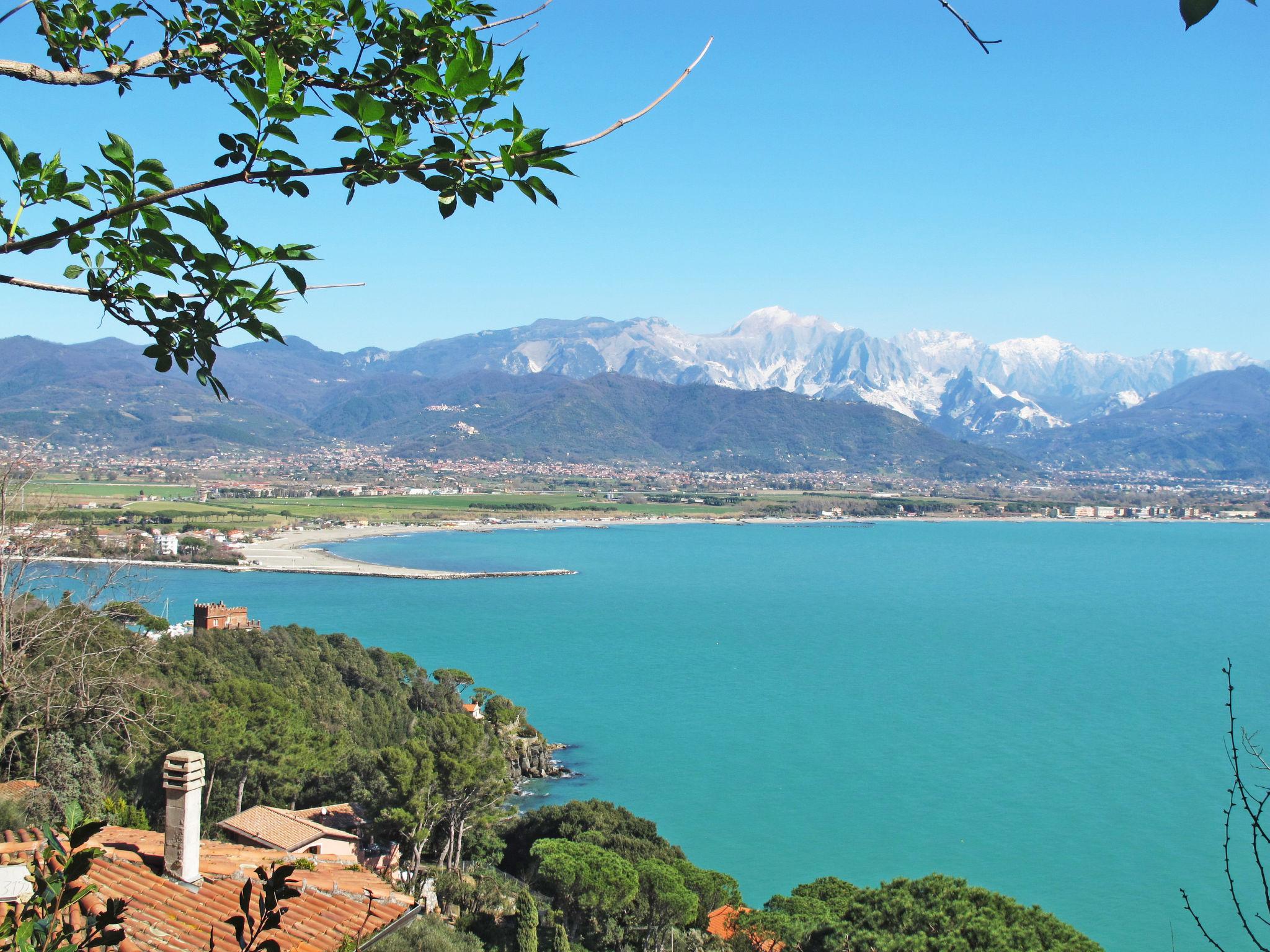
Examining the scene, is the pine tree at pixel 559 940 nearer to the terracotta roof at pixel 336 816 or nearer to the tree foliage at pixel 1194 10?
the terracotta roof at pixel 336 816

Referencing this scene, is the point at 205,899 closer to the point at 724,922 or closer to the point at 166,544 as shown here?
the point at 724,922

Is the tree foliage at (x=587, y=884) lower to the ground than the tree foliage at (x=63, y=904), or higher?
lower

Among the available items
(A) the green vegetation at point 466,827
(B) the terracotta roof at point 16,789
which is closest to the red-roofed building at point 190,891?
(A) the green vegetation at point 466,827

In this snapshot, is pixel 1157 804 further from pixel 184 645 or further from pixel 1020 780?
pixel 184 645

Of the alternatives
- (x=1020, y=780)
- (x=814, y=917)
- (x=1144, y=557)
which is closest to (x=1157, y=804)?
(x=1020, y=780)

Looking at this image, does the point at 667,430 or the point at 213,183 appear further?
the point at 667,430

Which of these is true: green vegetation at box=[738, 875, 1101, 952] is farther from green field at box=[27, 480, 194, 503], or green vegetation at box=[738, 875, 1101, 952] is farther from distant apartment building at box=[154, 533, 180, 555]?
green field at box=[27, 480, 194, 503]

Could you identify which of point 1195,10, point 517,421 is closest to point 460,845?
point 1195,10
